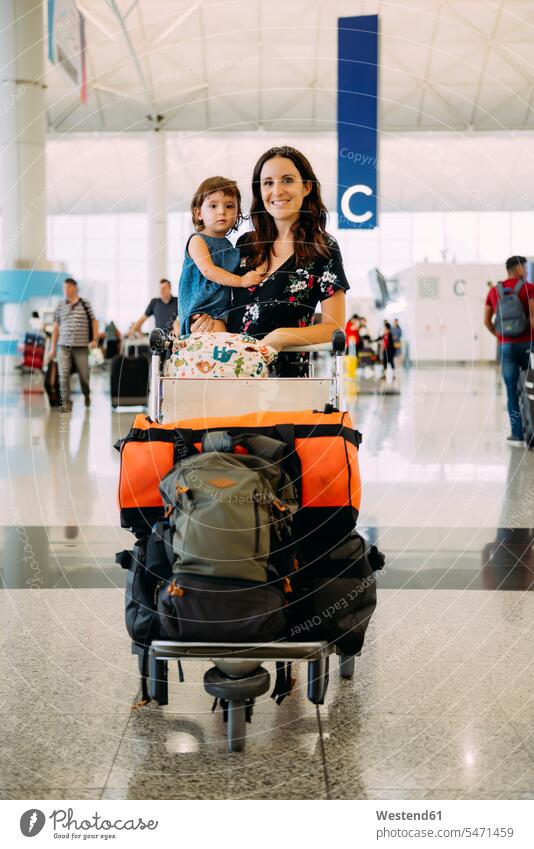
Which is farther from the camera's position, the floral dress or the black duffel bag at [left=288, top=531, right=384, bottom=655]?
the floral dress

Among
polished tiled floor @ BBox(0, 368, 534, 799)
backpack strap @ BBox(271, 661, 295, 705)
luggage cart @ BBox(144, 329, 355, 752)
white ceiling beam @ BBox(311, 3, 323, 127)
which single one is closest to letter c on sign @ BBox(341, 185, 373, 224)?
polished tiled floor @ BBox(0, 368, 534, 799)

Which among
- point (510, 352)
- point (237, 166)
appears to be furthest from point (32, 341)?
Answer: point (237, 166)

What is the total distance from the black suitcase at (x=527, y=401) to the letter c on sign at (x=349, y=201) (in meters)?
2.11

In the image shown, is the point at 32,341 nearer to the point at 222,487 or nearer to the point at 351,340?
the point at 351,340

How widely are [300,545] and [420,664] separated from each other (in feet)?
2.23

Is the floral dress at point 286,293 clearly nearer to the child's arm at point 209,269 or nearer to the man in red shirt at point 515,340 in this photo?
the child's arm at point 209,269

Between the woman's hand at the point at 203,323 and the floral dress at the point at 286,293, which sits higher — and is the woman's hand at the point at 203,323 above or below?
below

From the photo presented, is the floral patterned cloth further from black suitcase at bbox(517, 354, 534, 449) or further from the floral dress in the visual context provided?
black suitcase at bbox(517, 354, 534, 449)

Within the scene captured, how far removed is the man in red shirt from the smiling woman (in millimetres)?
5371

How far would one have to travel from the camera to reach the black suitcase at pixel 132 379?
→ 1244 cm

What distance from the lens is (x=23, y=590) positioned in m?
3.87

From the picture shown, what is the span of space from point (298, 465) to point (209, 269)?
3.31 feet

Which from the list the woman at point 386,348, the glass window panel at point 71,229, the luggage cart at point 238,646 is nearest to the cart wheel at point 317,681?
the luggage cart at point 238,646

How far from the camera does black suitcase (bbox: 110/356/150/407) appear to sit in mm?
12438
